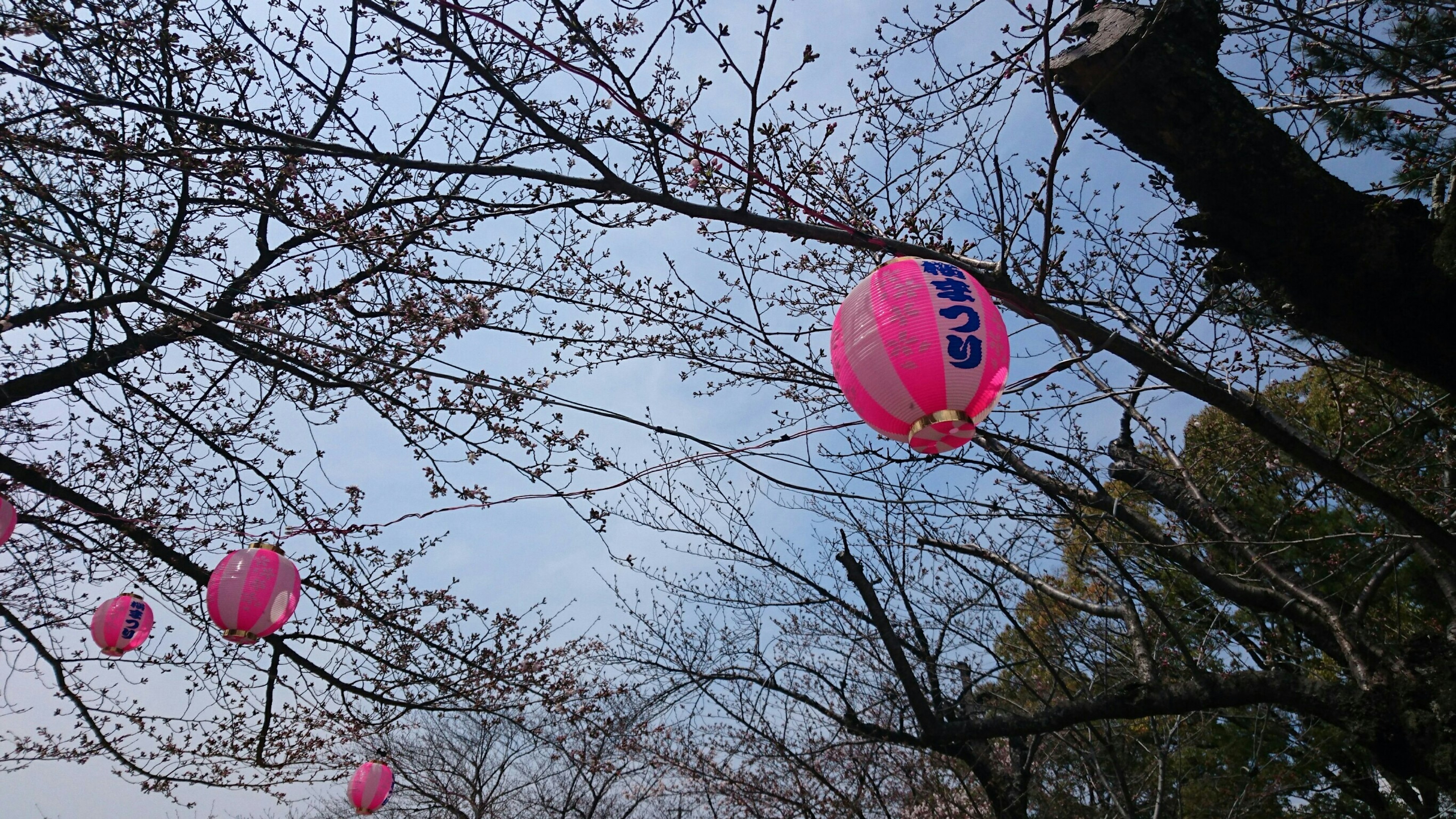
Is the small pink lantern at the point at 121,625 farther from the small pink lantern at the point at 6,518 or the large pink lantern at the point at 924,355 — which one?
the large pink lantern at the point at 924,355

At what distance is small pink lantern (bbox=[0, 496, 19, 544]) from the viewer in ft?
14.1

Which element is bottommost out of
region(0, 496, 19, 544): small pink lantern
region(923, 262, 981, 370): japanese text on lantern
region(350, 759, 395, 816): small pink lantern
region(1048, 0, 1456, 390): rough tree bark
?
region(350, 759, 395, 816): small pink lantern

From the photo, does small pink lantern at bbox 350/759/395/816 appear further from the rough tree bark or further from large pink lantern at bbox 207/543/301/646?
the rough tree bark

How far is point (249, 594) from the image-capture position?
383 cm

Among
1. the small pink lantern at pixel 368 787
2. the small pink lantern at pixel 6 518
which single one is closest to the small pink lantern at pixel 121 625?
the small pink lantern at pixel 6 518

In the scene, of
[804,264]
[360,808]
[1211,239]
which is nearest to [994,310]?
[1211,239]

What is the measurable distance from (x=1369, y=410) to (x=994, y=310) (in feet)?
15.3

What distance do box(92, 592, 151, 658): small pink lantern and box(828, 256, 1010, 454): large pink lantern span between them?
5.43m

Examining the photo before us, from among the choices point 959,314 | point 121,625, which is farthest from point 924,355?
point 121,625

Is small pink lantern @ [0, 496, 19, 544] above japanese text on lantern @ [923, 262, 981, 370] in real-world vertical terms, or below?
above

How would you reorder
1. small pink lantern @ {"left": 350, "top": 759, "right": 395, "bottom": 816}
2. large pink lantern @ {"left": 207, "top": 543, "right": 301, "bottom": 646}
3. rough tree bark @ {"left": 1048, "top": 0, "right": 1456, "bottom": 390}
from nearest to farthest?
rough tree bark @ {"left": 1048, "top": 0, "right": 1456, "bottom": 390}, large pink lantern @ {"left": 207, "top": 543, "right": 301, "bottom": 646}, small pink lantern @ {"left": 350, "top": 759, "right": 395, "bottom": 816}

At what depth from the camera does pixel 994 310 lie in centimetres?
248

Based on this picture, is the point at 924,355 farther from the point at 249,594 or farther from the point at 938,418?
the point at 249,594

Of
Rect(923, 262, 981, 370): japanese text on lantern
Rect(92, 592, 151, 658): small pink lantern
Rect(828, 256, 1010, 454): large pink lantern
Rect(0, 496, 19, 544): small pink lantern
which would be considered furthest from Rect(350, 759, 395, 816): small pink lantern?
Rect(923, 262, 981, 370): japanese text on lantern
